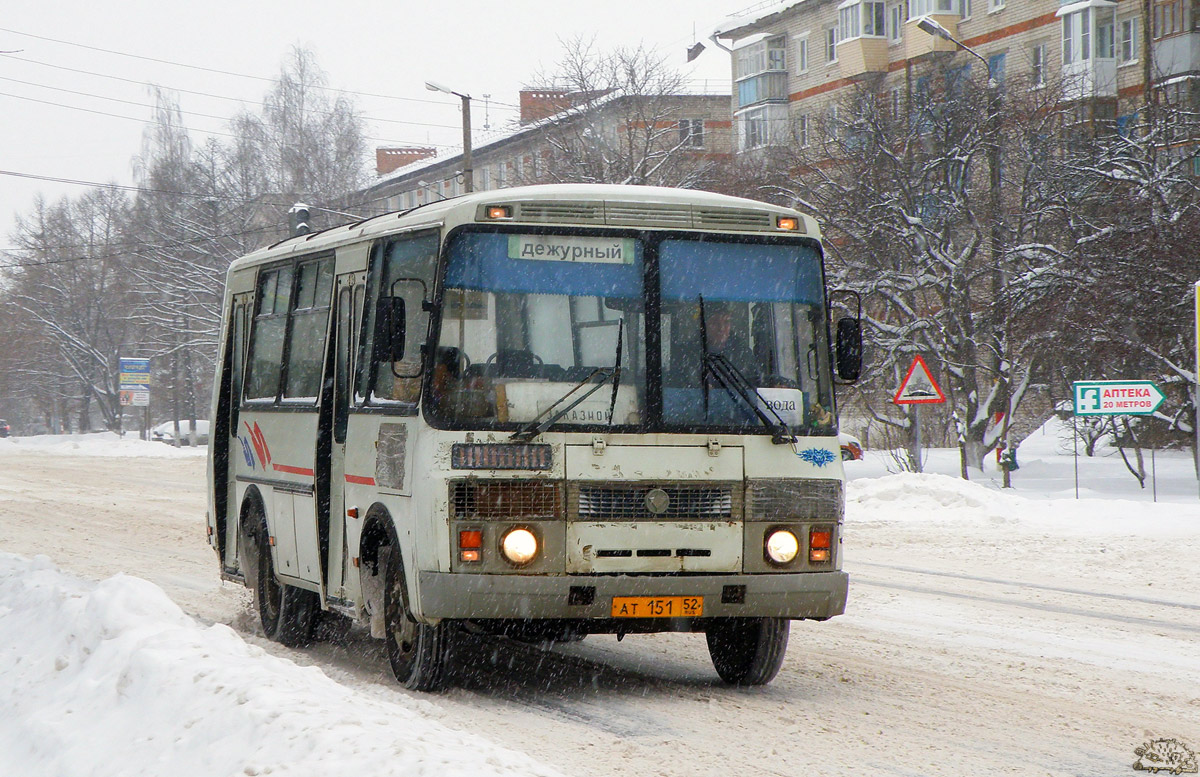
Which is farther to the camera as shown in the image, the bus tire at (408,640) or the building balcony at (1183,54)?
the building balcony at (1183,54)

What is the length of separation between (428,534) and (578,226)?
5.83 ft

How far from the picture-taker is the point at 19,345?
85.8m

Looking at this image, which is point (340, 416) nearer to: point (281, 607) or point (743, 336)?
point (281, 607)

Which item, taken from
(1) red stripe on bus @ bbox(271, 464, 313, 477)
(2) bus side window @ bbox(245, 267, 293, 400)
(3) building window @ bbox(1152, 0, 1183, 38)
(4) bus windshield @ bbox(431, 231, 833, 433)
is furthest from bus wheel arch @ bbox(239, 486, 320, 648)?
(3) building window @ bbox(1152, 0, 1183, 38)

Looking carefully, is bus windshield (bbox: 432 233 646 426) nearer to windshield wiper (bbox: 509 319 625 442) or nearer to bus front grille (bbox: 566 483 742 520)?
windshield wiper (bbox: 509 319 625 442)

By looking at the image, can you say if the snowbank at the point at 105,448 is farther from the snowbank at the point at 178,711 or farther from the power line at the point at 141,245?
the snowbank at the point at 178,711

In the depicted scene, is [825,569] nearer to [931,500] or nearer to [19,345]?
[931,500]

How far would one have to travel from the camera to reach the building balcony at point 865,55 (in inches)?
2419

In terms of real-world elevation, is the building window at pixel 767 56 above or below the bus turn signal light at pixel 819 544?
above

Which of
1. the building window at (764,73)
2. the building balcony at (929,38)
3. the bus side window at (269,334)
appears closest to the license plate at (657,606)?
the bus side window at (269,334)

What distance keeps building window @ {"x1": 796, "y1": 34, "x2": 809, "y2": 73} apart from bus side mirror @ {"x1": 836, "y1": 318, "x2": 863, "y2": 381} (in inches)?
2362

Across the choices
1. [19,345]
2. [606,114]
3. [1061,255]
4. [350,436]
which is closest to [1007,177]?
[1061,255]

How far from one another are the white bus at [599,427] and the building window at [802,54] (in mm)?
59940

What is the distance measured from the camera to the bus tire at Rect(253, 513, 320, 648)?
10.9 m
